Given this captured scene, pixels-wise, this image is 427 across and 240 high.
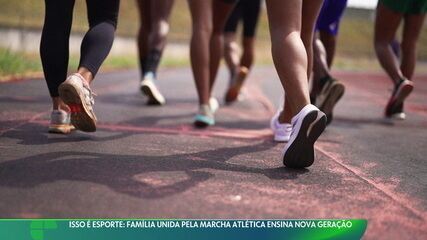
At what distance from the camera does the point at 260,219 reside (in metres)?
1.52

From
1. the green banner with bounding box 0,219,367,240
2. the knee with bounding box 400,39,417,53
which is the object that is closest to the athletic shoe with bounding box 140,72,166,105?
the knee with bounding box 400,39,417,53

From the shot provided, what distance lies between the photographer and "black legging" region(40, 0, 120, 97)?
256cm

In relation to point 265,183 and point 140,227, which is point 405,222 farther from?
point 140,227

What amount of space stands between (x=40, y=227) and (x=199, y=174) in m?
0.79

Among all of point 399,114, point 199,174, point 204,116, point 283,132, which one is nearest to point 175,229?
point 199,174

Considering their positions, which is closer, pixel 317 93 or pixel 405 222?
pixel 405 222

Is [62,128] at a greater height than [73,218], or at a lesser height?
lesser

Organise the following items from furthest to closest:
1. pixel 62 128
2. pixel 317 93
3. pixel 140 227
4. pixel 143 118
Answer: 1. pixel 143 118
2. pixel 317 93
3. pixel 62 128
4. pixel 140 227

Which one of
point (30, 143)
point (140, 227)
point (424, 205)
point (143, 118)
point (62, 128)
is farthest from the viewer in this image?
point (143, 118)

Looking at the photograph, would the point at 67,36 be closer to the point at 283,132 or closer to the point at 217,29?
the point at 283,132

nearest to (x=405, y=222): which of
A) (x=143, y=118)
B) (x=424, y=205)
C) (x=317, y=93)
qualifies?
(x=424, y=205)

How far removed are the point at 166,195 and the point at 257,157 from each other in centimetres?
94

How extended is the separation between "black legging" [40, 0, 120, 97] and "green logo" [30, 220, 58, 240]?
1240mm

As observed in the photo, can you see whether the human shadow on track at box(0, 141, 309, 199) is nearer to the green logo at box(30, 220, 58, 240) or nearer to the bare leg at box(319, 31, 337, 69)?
the green logo at box(30, 220, 58, 240)
